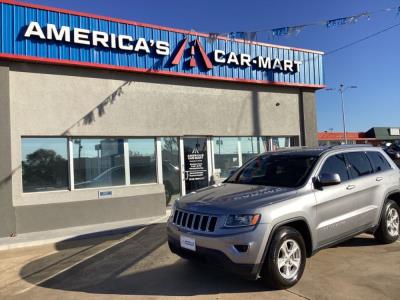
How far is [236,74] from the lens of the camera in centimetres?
1338

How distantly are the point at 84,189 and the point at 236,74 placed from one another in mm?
5718

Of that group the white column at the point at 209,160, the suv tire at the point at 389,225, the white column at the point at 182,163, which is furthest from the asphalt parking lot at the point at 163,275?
the white column at the point at 209,160

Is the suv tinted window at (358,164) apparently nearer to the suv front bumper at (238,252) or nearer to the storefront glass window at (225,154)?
the suv front bumper at (238,252)

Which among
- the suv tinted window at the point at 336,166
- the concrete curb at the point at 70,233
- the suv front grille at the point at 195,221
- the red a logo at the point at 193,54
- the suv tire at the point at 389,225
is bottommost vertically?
the concrete curb at the point at 70,233

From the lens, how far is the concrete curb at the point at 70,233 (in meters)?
8.81

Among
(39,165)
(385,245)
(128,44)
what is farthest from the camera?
(128,44)

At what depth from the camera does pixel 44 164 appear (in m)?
10.3

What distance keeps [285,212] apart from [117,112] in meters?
6.88

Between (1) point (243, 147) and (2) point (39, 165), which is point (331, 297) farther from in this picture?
(1) point (243, 147)

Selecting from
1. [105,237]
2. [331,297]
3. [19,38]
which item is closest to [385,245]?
[331,297]

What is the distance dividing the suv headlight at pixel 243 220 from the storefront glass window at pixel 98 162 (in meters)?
6.47

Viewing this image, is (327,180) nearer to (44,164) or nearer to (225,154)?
(44,164)

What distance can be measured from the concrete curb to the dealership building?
30 centimetres

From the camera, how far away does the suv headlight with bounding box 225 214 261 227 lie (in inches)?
203
